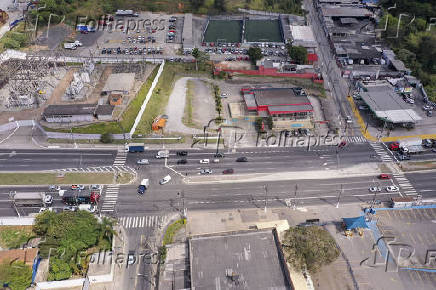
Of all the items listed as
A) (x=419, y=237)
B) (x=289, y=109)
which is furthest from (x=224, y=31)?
(x=419, y=237)

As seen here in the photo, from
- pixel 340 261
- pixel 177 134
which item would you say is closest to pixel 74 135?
pixel 177 134

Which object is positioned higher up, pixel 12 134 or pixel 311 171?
pixel 12 134

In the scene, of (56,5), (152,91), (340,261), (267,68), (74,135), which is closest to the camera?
(340,261)

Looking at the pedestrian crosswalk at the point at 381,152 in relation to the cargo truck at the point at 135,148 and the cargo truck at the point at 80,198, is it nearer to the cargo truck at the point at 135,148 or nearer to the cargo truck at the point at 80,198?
the cargo truck at the point at 135,148

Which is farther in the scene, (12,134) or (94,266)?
(12,134)

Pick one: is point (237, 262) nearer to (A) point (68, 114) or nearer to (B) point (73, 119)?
(B) point (73, 119)

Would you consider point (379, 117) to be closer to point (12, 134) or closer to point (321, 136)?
point (321, 136)

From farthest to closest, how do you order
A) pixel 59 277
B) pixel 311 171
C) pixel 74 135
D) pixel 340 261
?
pixel 74 135 → pixel 311 171 → pixel 340 261 → pixel 59 277
